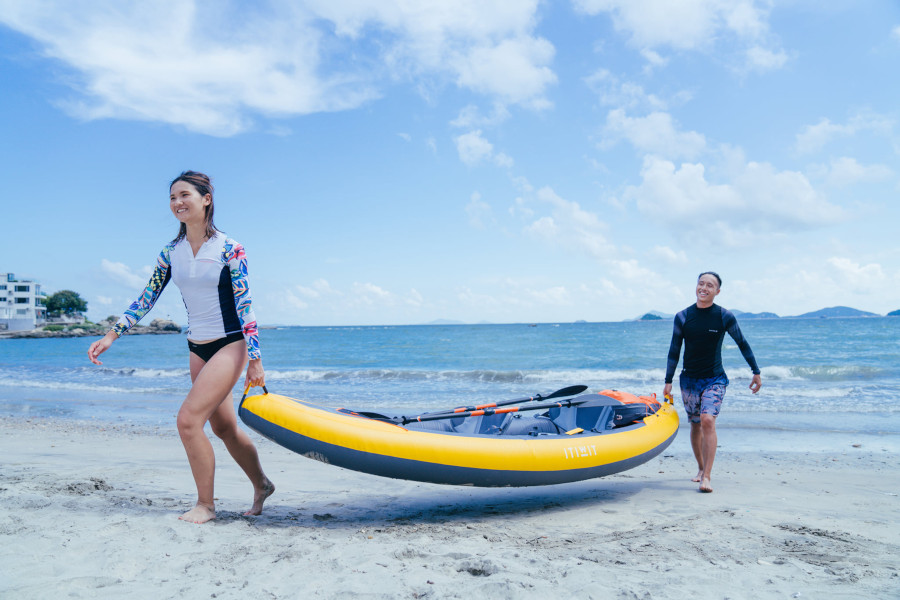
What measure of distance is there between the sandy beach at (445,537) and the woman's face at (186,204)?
5.30 feet

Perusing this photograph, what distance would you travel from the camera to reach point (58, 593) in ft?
7.04

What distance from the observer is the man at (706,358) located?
4469mm

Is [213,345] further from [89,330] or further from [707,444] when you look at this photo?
[89,330]

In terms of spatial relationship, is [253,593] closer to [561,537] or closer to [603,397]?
[561,537]

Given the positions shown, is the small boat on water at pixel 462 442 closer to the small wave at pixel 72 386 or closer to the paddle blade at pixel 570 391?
the paddle blade at pixel 570 391

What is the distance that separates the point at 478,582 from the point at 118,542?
172 centimetres

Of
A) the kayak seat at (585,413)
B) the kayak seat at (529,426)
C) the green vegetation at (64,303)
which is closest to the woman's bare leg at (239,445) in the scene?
the kayak seat at (529,426)

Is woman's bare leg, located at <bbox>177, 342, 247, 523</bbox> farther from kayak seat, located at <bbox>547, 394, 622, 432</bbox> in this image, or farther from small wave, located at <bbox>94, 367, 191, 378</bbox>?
small wave, located at <bbox>94, 367, 191, 378</bbox>

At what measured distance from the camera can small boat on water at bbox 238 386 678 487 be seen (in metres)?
3.34

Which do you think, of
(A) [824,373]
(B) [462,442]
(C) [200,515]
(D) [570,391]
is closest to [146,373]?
(D) [570,391]

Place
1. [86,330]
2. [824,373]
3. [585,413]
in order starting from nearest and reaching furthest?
1. [585,413]
2. [824,373]
3. [86,330]

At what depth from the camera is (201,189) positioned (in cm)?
309

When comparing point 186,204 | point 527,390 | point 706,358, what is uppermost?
point 186,204

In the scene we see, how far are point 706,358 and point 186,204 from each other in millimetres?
3907
